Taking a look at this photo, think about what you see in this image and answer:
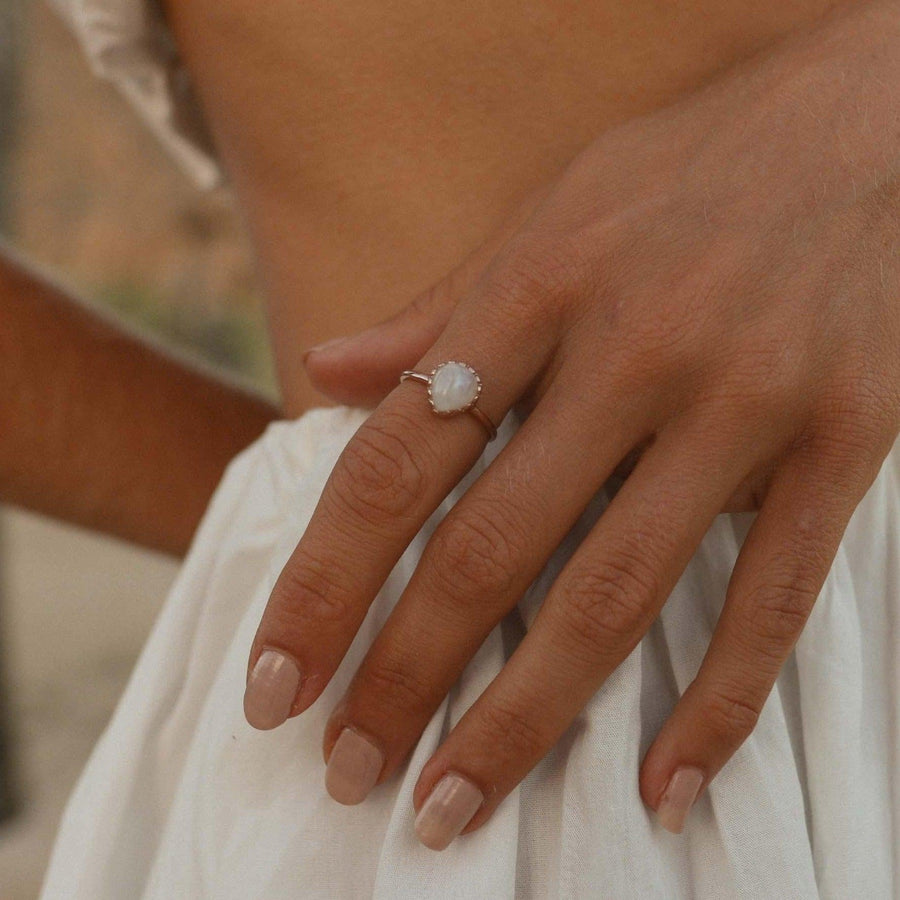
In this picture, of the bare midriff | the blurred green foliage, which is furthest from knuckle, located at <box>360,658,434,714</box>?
the blurred green foliage

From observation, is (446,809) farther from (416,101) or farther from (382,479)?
(416,101)

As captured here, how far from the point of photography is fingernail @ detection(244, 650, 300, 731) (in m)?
0.50

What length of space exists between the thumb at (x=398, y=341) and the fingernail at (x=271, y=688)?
0.17m

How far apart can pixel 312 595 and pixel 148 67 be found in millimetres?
585

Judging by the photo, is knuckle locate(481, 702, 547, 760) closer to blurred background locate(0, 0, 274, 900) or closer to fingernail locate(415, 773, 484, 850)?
fingernail locate(415, 773, 484, 850)

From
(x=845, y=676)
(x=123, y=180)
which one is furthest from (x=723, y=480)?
(x=123, y=180)

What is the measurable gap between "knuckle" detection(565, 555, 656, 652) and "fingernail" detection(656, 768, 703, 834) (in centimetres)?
8

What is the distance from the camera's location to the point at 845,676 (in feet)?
1.83

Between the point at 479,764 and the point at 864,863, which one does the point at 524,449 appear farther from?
the point at 864,863

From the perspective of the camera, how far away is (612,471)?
19.7 inches

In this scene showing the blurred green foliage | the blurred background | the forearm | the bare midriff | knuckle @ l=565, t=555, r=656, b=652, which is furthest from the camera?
the blurred green foliage

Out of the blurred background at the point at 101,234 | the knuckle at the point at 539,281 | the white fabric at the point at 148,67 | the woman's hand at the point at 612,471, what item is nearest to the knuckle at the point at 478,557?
the woman's hand at the point at 612,471

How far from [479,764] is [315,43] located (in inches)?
18.6

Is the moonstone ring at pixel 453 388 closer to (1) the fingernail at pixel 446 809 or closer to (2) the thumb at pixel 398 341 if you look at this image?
(2) the thumb at pixel 398 341
